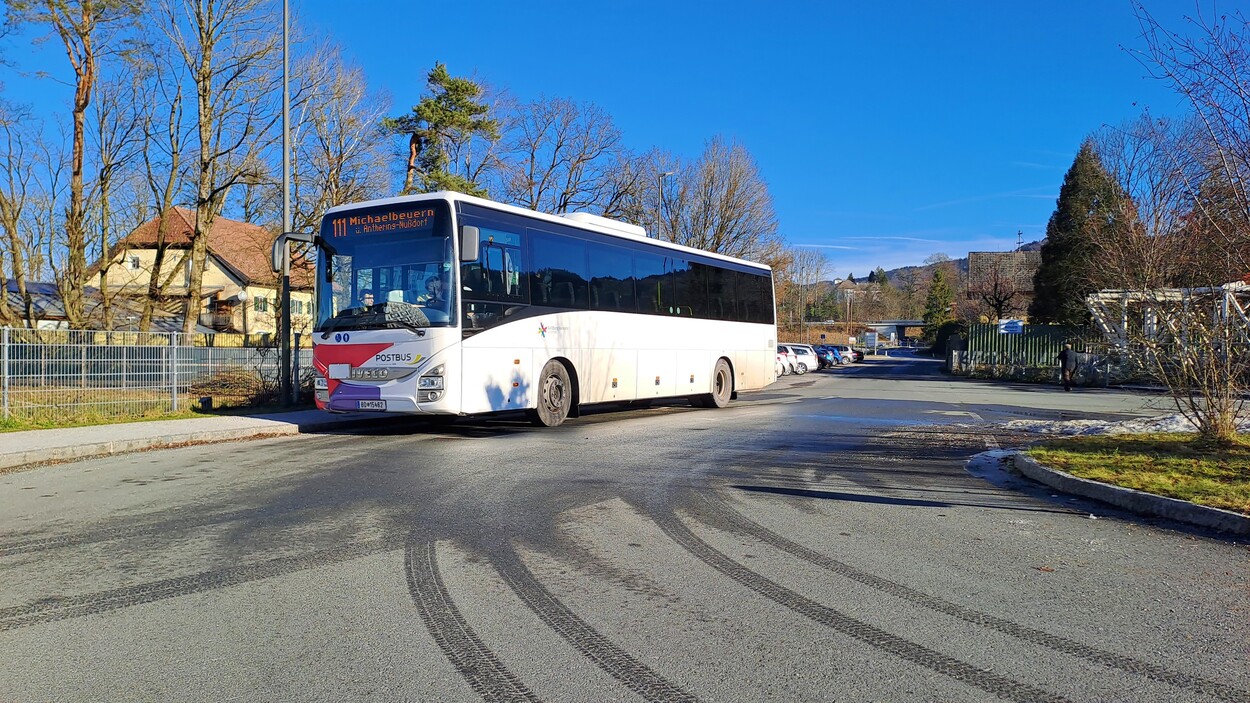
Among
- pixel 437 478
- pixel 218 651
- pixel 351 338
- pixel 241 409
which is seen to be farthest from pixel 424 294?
pixel 218 651

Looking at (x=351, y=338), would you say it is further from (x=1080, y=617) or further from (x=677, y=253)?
(x=1080, y=617)

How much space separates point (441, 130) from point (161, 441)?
2227 cm

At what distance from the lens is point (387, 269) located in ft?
41.3

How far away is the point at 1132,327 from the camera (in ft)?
35.9

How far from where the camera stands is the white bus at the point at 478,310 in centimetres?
1227

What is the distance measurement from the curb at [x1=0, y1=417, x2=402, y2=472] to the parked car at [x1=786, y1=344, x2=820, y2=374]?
34.3m

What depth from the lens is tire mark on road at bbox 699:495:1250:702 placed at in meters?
3.69

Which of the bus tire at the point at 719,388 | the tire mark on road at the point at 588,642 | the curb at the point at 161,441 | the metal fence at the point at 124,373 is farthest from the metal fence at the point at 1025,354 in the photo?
the tire mark on road at the point at 588,642

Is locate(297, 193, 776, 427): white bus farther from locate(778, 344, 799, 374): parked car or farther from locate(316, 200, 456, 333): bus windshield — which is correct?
locate(778, 344, 799, 374): parked car

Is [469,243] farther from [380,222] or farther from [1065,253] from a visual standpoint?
[1065,253]

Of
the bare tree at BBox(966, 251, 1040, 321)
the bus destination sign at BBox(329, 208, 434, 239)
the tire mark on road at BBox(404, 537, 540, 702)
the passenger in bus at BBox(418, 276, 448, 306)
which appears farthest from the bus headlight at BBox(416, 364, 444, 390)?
the bare tree at BBox(966, 251, 1040, 321)

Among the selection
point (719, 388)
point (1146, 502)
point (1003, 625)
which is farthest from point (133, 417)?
point (1146, 502)

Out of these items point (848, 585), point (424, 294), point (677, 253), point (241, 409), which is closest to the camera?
point (848, 585)

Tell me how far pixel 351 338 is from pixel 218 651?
908 centimetres
